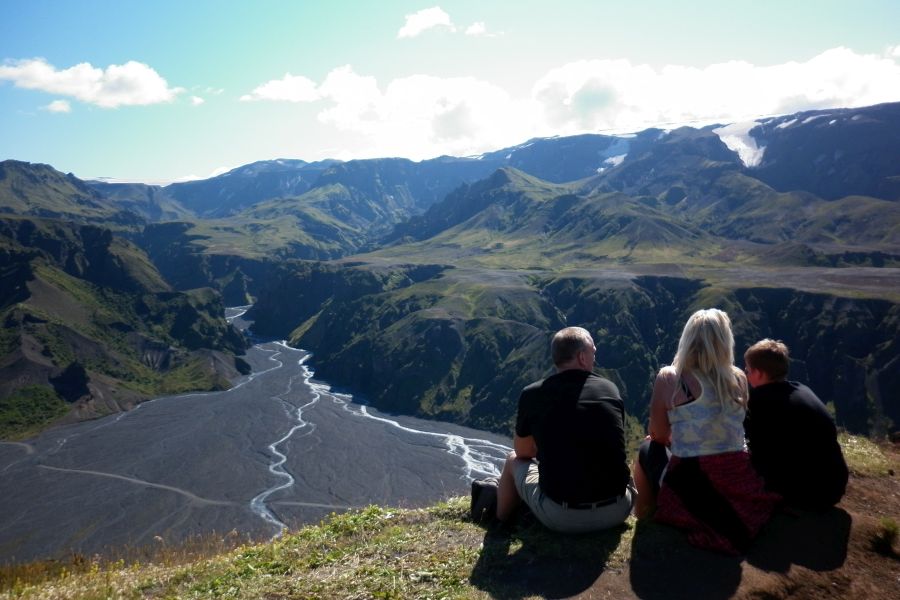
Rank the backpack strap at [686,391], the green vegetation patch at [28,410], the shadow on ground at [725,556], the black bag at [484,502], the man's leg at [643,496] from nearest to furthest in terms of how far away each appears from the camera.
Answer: the shadow on ground at [725,556]
the backpack strap at [686,391]
the man's leg at [643,496]
the black bag at [484,502]
the green vegetation patch at [28,410]

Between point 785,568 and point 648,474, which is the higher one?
point 648,474

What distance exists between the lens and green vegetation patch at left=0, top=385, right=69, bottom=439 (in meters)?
154

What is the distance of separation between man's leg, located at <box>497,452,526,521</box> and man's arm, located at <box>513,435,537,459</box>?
299 mm

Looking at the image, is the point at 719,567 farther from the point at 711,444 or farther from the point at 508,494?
the point at 508,494

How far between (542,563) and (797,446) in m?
4.80

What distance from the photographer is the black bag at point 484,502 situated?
1296cm

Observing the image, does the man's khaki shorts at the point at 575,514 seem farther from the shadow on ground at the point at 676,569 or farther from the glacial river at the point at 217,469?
the glacial river at the point at 217,469

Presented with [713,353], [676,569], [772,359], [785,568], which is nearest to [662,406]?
[713,353]

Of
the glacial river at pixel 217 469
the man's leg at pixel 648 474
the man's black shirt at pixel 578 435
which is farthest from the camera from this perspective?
the glacial river at pixel 217 469

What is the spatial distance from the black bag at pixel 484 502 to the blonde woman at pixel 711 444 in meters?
4.10

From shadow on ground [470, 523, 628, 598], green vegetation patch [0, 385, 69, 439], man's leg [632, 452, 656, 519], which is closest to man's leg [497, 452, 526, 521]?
shadow on ground [470, 523, 628, 598]

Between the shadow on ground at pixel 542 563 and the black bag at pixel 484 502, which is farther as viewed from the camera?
the black bag at pixel 484 502

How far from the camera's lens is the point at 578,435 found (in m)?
10.2

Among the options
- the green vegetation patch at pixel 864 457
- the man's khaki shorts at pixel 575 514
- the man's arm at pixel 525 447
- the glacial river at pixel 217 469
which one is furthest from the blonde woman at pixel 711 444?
the glacial river at pixel 217 469
